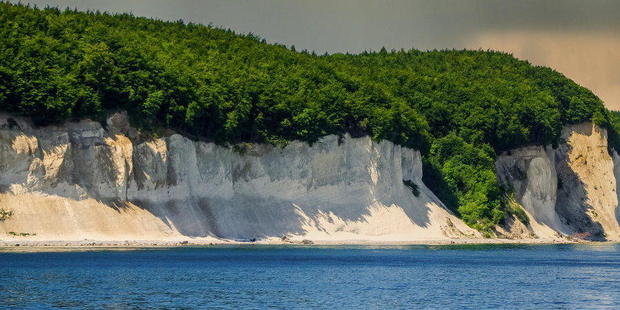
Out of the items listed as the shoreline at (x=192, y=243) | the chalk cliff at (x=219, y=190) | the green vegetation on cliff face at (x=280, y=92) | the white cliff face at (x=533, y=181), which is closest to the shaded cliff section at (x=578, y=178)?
→ the white cliff face at (x=533, y=181)

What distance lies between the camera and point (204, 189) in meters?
114

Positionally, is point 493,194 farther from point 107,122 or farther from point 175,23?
point 107,122

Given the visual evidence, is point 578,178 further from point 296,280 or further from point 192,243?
point 296,280

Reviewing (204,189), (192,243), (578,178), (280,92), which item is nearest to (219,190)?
(204,189)

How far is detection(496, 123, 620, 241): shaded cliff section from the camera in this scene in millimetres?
159000

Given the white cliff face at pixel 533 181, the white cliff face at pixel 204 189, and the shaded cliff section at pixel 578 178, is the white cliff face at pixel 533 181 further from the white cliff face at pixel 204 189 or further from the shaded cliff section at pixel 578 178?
the white cliff face at pixel 204 189

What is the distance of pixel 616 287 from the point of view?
7294cm

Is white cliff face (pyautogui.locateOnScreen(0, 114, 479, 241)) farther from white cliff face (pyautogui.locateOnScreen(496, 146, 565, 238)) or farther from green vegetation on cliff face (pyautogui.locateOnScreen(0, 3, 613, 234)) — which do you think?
white cliff face (pyautogui.locateOnScreen(496, 146, 565, 238))

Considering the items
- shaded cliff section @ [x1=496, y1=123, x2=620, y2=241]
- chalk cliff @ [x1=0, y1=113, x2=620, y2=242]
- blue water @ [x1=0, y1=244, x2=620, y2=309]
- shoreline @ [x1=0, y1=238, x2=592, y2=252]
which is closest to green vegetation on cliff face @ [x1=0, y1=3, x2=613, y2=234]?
chalk cliff @ [x1=0, y1=113, x2=620, y2=242]

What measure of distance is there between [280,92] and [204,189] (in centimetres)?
1592

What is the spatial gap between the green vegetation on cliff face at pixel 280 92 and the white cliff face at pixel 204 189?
1.88m

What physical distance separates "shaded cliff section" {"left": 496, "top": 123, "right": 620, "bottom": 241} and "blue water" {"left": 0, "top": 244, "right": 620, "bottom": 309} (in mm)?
52869

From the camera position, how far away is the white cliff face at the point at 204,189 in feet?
330

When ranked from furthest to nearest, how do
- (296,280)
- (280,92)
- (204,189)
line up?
(280,92), (204,189), (296,280)
